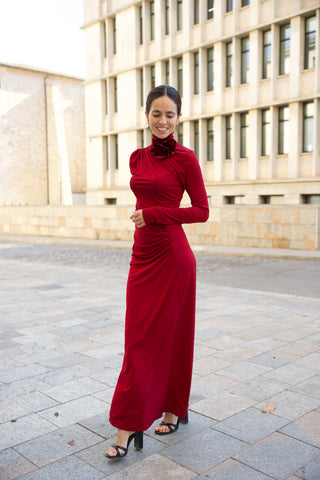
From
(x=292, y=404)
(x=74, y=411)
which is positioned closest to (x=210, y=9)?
(x=292, y=404)

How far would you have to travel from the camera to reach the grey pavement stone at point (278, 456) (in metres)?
2.62

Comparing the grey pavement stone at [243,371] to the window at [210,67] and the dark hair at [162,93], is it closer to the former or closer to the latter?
the dark hair at [162,93]

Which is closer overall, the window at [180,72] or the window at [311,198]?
the window at [311,198]

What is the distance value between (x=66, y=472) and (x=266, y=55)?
2600 cm

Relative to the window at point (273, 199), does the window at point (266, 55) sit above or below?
above

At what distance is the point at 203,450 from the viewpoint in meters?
2.86

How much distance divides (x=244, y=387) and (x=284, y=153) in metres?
23.0

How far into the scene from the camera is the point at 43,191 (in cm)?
4388

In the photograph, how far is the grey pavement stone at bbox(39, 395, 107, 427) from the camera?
328 cm

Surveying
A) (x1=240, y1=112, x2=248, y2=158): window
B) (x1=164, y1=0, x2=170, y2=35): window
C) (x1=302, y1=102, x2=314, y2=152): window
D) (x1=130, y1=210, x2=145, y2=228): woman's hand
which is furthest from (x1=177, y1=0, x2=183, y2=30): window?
(x1=130, y1=210, x2=145, y2=228): woman's hand

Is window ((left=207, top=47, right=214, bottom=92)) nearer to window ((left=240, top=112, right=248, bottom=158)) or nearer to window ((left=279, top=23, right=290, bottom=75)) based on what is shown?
window ((left=240, top=112, right=248, bottom=158))

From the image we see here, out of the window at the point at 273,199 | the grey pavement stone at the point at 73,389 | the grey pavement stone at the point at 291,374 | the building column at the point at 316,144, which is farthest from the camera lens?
the window at the point at 273,199

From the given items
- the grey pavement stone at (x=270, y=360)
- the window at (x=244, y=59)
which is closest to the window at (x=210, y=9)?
the window at (x=244, y=59)

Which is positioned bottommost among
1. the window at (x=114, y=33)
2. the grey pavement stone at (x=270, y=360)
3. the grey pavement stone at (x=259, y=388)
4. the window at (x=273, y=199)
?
the grey pavement stone at (x=270, y=360)
